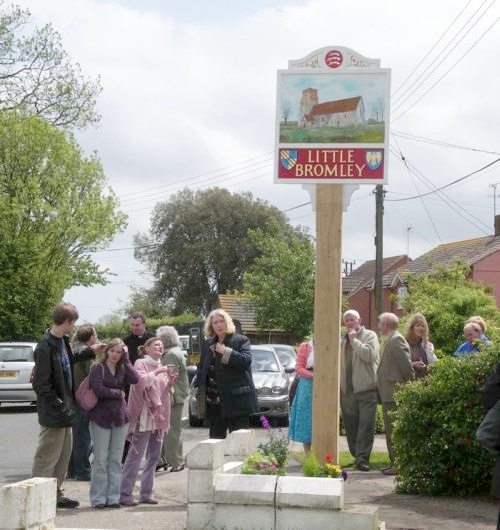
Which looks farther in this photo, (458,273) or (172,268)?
(172,268)

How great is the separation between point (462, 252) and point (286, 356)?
119ft

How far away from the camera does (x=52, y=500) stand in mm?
6367

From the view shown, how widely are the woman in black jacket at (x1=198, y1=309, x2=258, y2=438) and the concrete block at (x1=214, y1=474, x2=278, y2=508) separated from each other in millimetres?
2596

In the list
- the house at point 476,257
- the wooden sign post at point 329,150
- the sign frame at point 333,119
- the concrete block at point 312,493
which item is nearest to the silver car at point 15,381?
the wooden sign post at point 329,150

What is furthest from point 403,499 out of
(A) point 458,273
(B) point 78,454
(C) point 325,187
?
(A) point 458,273

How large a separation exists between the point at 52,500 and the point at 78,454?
19.1ft

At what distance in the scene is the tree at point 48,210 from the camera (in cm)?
3716

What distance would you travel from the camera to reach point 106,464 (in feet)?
32.1

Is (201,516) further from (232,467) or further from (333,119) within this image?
(333,119)

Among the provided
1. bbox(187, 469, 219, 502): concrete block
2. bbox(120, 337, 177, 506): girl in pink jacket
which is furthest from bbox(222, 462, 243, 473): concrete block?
bbox(120, 337, 177, 506): girl in pink jacket

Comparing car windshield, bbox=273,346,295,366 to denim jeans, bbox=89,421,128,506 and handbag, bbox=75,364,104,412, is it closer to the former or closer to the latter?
denim jeans, bbox=89,421,128,506

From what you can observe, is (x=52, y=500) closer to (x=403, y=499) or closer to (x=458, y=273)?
(x=403, y=499)

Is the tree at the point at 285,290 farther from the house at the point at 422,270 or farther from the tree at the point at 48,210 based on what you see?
the tree at the point at 48,210

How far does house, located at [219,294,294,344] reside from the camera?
55125mm
